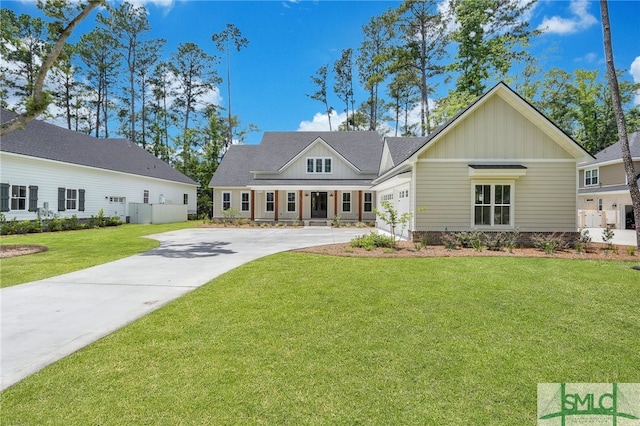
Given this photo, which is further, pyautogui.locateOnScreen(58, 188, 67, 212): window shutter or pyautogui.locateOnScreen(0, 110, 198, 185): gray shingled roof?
pyautogui.locateOnScreen(58, 188, 67, 212): window shutter

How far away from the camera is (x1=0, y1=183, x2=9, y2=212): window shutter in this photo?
1605 cm

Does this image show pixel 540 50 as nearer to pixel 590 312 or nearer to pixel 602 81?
pixel 602 81

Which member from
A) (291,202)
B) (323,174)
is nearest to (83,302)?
(291,202)

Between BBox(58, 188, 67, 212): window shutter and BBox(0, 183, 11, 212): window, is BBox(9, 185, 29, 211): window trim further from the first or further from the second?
BBox(58, 188, 67, 212): window shutter

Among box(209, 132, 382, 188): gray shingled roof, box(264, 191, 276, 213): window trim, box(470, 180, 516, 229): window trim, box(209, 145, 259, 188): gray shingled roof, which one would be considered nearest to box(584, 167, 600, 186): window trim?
box(209, 132, 382, 188): gray shingled roof

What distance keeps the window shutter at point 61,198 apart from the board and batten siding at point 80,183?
20 cm

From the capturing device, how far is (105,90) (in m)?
37.2

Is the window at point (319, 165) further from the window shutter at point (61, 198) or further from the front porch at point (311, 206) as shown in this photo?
the window shutter at point (61, 198)

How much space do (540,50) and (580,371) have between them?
1244 inches

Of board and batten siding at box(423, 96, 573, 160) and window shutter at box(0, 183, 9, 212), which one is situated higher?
board and batten siding at box(423, 96, 573, 160)

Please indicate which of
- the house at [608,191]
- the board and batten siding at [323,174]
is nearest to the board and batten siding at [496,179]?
the board and batten siding at [323,174]

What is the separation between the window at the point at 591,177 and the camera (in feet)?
92.9

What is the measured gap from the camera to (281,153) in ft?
Result: 91.5

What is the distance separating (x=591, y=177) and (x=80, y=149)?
41.7 meters
